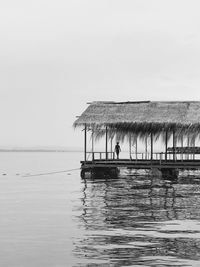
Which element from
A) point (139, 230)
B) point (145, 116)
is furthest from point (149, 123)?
point (139, 230)

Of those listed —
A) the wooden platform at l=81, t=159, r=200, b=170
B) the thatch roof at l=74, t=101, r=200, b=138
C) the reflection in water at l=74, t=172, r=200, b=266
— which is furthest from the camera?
the thatch roof at l=74, t=101, r=200, b=138

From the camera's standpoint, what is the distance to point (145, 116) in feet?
111

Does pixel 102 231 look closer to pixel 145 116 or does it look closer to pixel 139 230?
pixel 139 230

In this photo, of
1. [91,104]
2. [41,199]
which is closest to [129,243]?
[41,199]

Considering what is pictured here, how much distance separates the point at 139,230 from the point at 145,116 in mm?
20025

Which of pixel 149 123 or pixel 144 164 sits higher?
pixel 149 123

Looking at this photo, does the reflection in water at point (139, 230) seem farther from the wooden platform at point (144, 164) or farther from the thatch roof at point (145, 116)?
the thatch roof at point (145, 116)

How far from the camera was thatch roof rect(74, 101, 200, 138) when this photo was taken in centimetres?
3300

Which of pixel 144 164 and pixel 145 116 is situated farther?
pixel 145 116

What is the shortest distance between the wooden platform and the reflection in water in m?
7.56

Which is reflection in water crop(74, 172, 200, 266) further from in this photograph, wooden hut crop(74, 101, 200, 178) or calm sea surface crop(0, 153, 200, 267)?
wooden hut crop(74, 101, 200, 178)

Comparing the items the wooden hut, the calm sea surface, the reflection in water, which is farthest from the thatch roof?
the calm sea surface

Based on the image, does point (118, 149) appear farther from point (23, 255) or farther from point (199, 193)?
point (23, 255)

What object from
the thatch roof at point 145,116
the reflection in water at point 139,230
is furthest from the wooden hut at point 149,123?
the reflection in water at point 139,230
